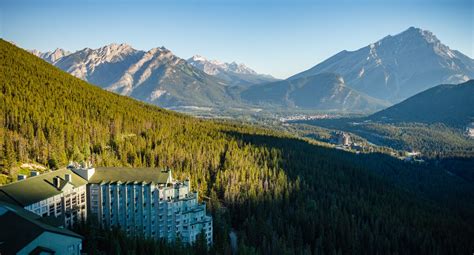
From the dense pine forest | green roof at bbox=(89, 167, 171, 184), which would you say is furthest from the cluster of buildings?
the dense pine forest

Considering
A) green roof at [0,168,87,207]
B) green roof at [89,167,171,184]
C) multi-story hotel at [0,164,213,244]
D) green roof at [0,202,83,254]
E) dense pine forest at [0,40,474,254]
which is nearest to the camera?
green roof at [0,202,83,254]

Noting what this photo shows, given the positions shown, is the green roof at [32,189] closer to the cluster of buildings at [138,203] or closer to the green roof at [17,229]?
the cluster of buildings at [138,203]

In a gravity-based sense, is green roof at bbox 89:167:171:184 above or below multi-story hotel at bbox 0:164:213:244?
above

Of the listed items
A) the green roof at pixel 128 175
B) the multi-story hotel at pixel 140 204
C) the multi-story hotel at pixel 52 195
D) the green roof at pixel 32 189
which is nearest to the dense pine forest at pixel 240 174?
the multi-story hotel at pixel 140 204

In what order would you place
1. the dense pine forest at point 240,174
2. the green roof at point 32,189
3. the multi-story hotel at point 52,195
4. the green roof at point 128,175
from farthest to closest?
the dense pine forest at point 240,174 → the green roof at point 128,175 → the multi-story hotel at point 52,195 → the green roof at point 32,189

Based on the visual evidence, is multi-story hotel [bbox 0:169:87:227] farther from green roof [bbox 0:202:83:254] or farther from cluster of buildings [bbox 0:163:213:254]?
green roof [bbox 0:202:83:254]

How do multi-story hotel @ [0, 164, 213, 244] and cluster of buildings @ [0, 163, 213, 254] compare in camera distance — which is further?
multi-story hotel @ [0, 164, 213, 244]
